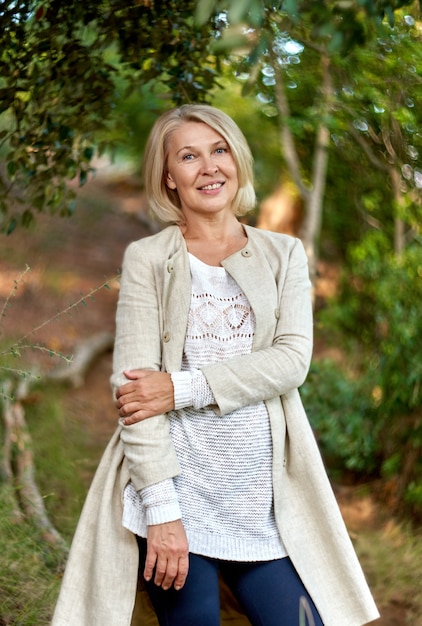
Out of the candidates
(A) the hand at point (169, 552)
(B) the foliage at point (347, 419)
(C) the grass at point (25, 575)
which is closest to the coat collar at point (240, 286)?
(A) the hand at point (169, 552)

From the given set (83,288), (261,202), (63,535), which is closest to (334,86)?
(63,535)

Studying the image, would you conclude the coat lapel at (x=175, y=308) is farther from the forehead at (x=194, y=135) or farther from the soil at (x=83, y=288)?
the soil at (x=83, y=288)

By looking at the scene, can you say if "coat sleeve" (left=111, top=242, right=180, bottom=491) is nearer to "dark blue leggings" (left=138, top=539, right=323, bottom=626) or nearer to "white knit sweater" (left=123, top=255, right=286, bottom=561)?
"white knit sweater" (left=123, top=255, right=286, bottom=561)

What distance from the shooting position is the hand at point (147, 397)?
209 cm

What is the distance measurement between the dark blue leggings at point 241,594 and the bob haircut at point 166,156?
3.05 feet

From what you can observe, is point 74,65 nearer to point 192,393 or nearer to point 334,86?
point 192,393

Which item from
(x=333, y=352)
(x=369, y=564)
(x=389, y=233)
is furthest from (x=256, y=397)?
(x=333, y=352)

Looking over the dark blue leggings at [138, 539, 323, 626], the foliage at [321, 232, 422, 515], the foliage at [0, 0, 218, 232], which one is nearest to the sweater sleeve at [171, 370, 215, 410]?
the dark blue leggings at [138, 539, 323, 626]

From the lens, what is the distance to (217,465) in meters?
2.12

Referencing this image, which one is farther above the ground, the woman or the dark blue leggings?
the woman

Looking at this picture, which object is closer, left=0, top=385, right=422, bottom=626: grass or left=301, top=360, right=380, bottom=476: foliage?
left=0, top=385, right=422, bottom=626: grass

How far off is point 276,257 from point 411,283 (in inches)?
116

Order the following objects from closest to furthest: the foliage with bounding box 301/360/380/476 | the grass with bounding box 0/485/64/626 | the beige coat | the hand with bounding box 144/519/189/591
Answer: the hand with bounding box 144/519/189/591
the beige coat
the grass with bounding box 0/485/64/626
the foliage with bounding box 301/360/380/476

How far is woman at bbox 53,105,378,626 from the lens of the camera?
2.09 m
